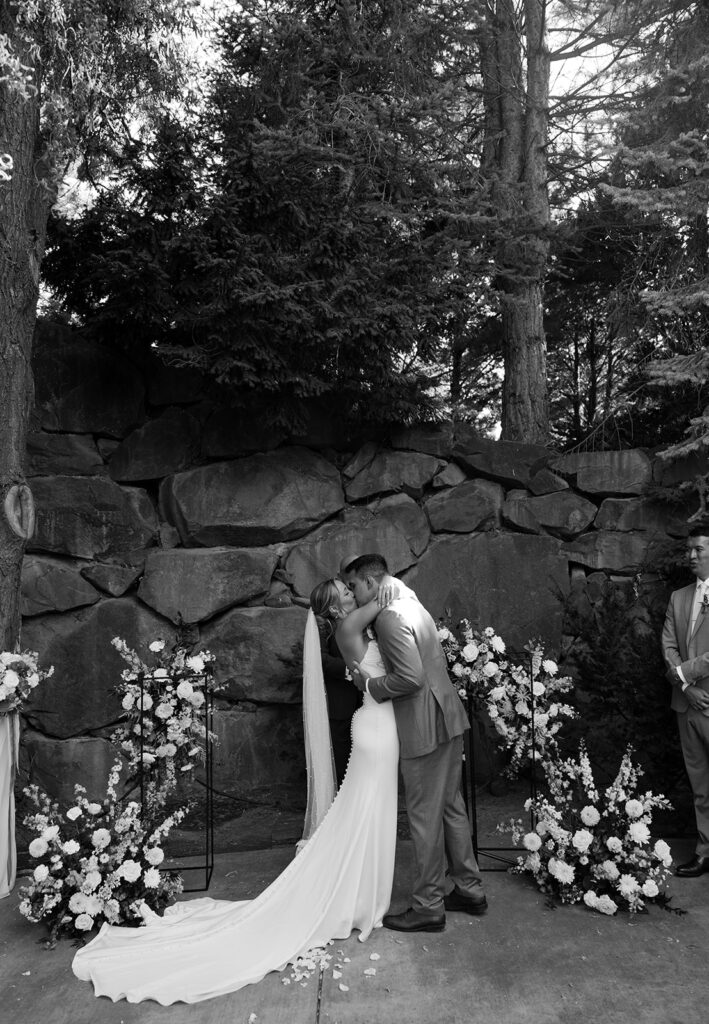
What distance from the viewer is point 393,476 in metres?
6.78

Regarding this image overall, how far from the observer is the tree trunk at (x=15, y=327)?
5.06 meters

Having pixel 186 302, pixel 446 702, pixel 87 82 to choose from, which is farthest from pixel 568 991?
pixel 87 82

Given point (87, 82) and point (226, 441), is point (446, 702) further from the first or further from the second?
point (87, 82)

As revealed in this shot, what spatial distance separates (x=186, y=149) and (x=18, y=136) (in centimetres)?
120

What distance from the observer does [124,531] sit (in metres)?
6.21

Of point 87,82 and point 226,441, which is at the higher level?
point 87,82

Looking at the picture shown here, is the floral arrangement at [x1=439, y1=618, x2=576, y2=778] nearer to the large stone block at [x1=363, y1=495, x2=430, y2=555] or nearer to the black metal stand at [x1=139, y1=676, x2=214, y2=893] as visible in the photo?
the large stone block at [x1=363, y1=495, x2=430, y2=555]

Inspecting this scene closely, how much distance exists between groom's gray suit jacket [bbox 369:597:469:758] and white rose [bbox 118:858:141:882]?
1517 millimetres

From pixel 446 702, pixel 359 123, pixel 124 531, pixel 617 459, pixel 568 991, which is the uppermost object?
pixel 359 123

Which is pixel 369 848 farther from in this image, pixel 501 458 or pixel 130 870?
pixel 501 458

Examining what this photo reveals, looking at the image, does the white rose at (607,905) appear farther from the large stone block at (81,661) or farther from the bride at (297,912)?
the large stone block at (81,661)

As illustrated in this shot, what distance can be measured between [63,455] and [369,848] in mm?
3698

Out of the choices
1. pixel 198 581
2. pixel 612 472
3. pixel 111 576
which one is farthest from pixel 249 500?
pixel 612 472

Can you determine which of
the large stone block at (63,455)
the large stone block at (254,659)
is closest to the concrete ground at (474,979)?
the large stone block at (254,659)
